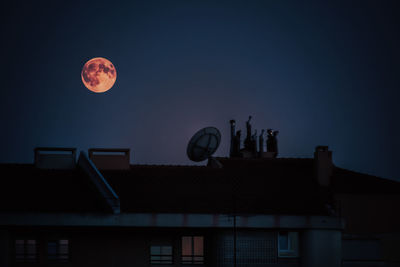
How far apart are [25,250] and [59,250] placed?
176 cm

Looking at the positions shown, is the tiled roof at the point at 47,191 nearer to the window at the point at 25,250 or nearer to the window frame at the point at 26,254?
the window frame at the point at 26,254

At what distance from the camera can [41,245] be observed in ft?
67.2

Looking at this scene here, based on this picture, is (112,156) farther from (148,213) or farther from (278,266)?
(278,266)

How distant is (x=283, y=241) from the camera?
19.8m

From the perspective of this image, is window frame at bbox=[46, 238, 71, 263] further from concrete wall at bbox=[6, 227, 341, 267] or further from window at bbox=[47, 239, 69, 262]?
concrete wall at bbox=[6, 227, 341, 267]

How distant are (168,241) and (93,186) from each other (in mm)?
4774

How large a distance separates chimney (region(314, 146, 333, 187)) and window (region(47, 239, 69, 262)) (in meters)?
14.4

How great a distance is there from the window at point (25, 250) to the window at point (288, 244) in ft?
40.3

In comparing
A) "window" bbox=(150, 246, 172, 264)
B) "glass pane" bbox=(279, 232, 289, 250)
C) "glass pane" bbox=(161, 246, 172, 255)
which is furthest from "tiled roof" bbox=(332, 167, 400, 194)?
"window" bbox=(150, 246, 172, 264)

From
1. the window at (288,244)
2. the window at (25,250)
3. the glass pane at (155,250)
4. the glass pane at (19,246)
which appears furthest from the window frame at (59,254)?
the window at (288,244)

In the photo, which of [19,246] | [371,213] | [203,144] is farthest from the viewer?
[203,144]

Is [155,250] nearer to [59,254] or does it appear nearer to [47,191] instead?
[59,254]

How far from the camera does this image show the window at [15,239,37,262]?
806 inches

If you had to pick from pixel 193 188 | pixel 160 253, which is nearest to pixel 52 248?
pixel 160 253
